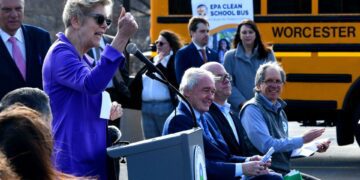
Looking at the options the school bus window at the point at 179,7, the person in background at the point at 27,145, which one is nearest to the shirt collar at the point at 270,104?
the person in background at the point at 27,145

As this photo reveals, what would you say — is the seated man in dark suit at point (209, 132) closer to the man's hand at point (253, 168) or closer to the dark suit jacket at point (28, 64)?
the man's hand at point (253, 168)

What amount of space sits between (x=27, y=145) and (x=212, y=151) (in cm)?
354

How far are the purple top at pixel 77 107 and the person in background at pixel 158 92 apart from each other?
16.7ft

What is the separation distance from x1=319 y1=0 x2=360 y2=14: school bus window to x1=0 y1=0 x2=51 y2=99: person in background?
682 centimetres

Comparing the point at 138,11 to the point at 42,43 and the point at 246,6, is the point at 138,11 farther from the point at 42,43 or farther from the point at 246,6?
the point at 42,43

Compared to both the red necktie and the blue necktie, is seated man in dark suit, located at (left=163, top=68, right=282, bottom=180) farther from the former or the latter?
the red necktie

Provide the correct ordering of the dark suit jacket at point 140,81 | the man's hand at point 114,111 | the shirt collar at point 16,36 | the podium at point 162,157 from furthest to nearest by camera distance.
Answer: the dark suit jacket at point 140,81 < the shirt collar at point 16,36 < the man's hand at point 114,111 < the podium at point 162,157

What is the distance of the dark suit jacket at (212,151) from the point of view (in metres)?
6.29

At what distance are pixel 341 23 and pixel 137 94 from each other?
292cm

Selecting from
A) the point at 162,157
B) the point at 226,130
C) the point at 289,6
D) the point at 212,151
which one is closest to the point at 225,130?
the point at 226,130

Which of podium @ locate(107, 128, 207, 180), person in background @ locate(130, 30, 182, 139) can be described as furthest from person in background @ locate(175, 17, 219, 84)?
podium @ locate(107, 128, 207, 180)

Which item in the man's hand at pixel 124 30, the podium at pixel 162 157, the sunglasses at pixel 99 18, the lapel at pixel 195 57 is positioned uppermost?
the sunglasses at pixel 99 18

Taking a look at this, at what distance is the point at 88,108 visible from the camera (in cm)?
532

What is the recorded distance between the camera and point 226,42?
12.8m
